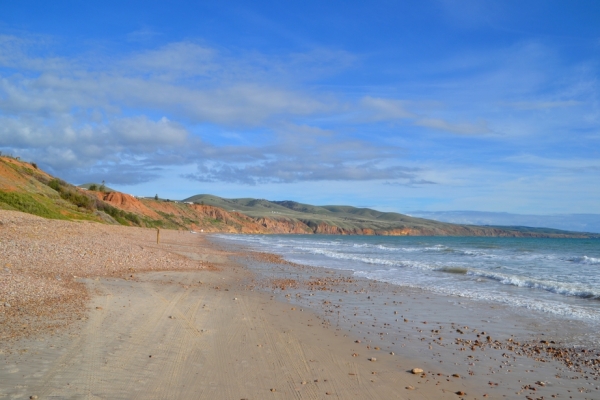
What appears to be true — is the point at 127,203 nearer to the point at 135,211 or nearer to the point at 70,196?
the point at 135,211

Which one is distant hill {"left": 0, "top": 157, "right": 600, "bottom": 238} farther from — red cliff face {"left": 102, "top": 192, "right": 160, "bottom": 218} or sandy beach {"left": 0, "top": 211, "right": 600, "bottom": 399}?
sandy beach {"left": 0, "top": 211, "right": 600, "bottom": 399}

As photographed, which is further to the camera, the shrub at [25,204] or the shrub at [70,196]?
the shrub at [70,196]

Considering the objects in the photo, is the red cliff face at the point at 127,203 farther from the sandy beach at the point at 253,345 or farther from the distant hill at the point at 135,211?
the sandy beach at the point at 253,345

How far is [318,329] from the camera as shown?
842 centimetres

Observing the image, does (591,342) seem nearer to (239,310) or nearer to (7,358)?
(239,310)

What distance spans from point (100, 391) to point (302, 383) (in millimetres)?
2325

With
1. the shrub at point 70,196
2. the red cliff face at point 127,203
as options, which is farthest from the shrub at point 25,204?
the red cliff face at point 127,203

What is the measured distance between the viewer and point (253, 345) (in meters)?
7.04

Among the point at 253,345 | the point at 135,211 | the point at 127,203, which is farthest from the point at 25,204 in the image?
the point at 127,203

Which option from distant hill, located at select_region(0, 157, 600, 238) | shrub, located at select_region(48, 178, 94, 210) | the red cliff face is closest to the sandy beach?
distant hill, located at select_region(0, 157, 600, 238)

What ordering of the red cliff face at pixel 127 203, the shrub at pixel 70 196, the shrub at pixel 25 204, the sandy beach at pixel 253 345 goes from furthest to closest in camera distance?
the red cliff face at pixel 127 203, the shrub at pixel 70 196, the shrub at pixel 25 204, the sandy beach at pixel 253 345

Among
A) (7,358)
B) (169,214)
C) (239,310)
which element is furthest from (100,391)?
(169,214)

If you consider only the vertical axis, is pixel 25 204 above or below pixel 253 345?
above

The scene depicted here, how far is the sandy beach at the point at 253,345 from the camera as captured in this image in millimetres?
5266
